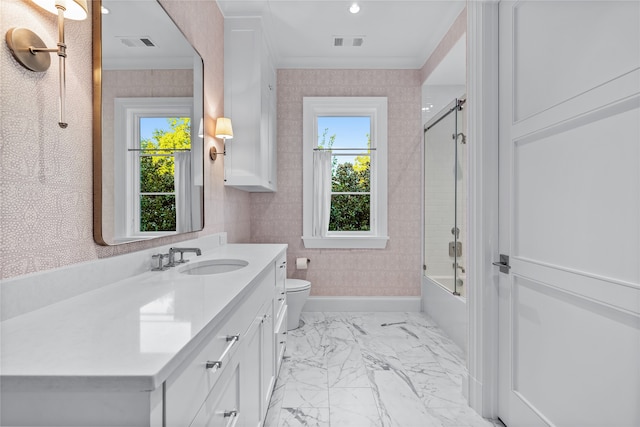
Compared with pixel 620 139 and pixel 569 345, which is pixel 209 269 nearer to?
pixel 569 345

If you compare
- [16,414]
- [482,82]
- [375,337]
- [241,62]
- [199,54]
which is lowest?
[375,337]

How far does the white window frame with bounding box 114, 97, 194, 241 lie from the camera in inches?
51.3

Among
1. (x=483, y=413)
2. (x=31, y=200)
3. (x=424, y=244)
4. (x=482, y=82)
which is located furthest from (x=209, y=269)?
(x=424, y=244)

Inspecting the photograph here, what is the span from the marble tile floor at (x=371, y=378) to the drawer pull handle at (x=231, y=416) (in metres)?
0.74

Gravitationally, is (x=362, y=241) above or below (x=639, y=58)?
below

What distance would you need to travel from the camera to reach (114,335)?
720 mm

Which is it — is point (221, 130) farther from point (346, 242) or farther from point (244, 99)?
point (346, 242)

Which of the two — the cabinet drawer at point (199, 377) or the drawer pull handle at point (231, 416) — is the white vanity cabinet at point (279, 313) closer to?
the drawer pull handle at point (231, 416)

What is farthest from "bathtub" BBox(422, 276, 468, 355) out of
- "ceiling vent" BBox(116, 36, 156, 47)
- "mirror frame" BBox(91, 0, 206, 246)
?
"ceiling vent" BBox(116, 36, 156, 47)

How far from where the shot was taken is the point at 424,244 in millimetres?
3506

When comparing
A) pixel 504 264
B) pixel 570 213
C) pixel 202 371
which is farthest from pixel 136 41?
pixel 504 264

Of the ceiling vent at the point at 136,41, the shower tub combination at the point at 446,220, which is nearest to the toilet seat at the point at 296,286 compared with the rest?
the shower tub combination at the point at 446,220

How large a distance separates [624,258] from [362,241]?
2523 mm

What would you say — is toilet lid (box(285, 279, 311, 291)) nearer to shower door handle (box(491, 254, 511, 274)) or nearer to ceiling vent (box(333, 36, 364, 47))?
shower door handle (box(491, 254, 511, 274))
